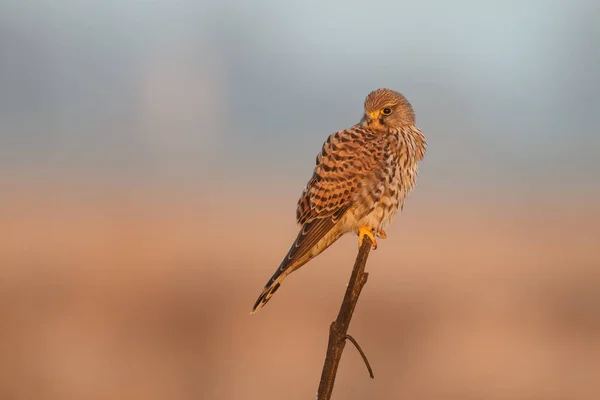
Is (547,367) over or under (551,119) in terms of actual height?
under

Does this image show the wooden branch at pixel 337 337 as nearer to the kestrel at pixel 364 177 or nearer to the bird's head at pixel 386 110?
the kestrel at pixel 364 177

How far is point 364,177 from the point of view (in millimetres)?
3719

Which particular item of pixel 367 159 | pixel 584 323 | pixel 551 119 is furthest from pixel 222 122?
pixel 367 159

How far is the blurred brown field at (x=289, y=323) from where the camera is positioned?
8.75m

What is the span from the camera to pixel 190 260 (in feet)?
45.4

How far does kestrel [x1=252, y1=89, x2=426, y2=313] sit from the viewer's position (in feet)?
11.8

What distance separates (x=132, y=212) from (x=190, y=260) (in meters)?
8.96

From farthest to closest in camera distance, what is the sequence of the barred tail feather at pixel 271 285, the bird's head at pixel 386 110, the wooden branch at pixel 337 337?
the bird's head at pixel 386 110 → the barred tail feather at pixel 271 285 → the wooden branch at pixel 337 337

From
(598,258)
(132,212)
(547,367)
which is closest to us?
(547,367)

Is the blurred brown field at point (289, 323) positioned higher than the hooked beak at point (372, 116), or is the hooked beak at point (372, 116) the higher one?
the hooked beak at point (372, 116)

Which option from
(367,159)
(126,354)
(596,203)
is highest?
(596,203)

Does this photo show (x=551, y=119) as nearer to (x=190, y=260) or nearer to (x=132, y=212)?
(x=132, y=212)

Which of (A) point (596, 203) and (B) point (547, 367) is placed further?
(A) point (596, 203)

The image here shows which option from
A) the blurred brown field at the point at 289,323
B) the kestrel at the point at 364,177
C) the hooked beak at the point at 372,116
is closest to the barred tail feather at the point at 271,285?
the kestrel at the point at 364,177
